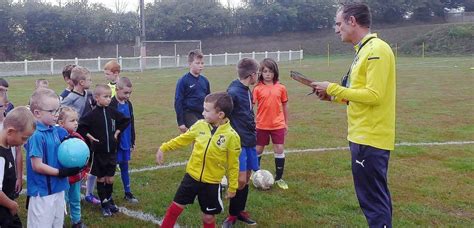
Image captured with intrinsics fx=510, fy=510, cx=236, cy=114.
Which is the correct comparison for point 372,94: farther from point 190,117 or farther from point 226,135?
point 190,117

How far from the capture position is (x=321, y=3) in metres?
67.0

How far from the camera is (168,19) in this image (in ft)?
188

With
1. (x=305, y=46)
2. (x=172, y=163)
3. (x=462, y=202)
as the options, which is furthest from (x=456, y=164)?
(x=305, y=46)

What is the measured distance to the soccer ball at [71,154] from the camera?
167 inches

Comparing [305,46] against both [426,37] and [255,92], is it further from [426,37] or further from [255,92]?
[255,92]

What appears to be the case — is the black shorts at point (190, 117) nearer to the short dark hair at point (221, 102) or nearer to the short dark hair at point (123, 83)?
the short dark hair at point (123, 83)

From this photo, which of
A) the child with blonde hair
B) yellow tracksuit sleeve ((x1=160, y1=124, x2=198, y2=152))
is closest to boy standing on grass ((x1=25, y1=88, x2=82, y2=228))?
the child with blonde hair

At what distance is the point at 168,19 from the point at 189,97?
5193cm

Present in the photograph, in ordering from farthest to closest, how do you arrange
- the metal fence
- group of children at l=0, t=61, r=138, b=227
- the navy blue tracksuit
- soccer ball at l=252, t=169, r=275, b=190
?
the metal fence, soccer ball at l=252, t=169, r=275, b=190, the navy blue tracksuit, group of children at l=0, t=61, r=138, b=227

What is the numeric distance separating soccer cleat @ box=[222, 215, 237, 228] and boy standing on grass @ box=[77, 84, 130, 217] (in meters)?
1.35

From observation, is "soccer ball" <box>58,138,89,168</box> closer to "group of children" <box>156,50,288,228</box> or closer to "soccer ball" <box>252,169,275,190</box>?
"group of children" <box>156,50,288,228</box>

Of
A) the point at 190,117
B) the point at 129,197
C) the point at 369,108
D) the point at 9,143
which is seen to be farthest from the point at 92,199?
the point at 369,108

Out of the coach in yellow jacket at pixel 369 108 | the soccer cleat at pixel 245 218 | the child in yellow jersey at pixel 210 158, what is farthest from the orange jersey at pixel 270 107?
the coach in yellow jacket at pixel 369 108

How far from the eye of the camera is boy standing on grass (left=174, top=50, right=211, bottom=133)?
699 centimetres
